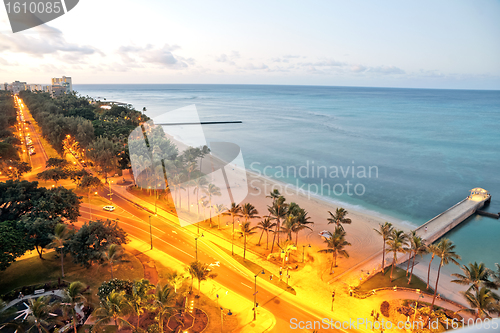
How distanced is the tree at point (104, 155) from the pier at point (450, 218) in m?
74.9

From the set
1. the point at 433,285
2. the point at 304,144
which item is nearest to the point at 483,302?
the point at 433,285

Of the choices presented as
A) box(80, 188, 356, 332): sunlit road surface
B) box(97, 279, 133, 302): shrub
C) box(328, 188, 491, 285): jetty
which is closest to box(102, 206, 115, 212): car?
box(80, 188, 356, 332): sunlit road surface

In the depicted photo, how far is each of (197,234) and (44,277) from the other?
24.4 metres

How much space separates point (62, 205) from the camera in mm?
49094

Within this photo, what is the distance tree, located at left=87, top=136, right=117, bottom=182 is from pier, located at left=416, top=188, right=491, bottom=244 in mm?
74914

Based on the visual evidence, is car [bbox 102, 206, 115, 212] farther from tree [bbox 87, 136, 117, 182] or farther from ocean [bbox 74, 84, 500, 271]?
ocean [bbox 74, 84, 500, 271]

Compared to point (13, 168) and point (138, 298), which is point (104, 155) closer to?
point (13, 168)

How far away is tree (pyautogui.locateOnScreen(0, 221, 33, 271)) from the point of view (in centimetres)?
3759

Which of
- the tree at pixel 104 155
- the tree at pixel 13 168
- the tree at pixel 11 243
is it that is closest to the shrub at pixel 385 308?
the tree at pixel 11 243

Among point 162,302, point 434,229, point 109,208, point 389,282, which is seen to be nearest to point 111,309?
point 162,302

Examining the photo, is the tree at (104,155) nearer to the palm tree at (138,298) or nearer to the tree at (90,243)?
the tree at (90,243)

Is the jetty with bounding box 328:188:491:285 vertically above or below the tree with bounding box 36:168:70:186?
below

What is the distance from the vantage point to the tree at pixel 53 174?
70562 millimetres

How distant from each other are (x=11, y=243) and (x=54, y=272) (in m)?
7.31
